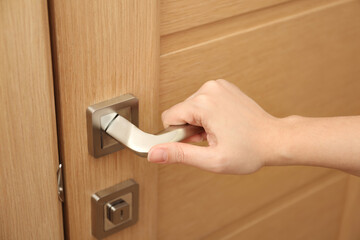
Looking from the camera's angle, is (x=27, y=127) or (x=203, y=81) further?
(x=203, y=81)

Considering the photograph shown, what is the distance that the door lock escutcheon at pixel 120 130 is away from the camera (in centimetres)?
51

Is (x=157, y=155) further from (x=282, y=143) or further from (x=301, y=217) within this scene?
(x=301, y=217)

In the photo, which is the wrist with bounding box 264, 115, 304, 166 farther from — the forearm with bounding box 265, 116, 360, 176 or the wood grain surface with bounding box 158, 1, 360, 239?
the wood grain surface with bounding box 158, 1, 360, 239

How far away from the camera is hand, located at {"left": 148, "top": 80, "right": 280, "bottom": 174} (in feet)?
1.72

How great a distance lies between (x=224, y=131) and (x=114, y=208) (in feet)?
0.48

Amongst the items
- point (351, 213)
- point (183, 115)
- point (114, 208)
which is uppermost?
point (183, 115)

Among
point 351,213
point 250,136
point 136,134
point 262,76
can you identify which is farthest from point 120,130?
point 351,213

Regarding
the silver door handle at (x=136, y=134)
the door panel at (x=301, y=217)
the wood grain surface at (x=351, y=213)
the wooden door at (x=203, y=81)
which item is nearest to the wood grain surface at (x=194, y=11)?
the wooden door at (x=203, y=81)

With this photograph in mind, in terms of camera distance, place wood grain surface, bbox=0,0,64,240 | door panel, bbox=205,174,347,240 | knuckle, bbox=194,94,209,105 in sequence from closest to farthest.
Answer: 1. wood grain surface, bbox=0,0,64,240
2. knuckle, bbox=194,94,209,105
3. door panel, bbox=205,174,347,240

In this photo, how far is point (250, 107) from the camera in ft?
1.83

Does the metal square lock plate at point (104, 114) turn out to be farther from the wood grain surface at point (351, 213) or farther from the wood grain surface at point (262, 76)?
the wood grain surface at point (351, 213)

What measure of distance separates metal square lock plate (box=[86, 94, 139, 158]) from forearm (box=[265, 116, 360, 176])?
0.49ft

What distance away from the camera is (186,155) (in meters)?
0.52

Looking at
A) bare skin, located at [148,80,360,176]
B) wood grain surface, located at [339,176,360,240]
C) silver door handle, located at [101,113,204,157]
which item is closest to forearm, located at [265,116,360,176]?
bare skin, located at [148,80,360,176]
